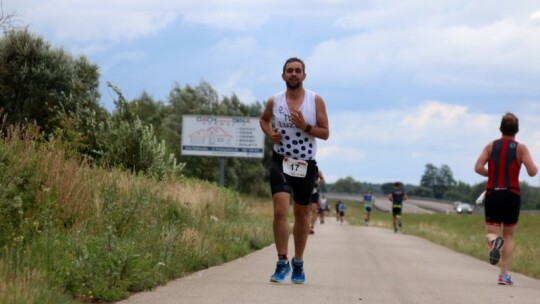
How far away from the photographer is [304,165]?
905 centimetres

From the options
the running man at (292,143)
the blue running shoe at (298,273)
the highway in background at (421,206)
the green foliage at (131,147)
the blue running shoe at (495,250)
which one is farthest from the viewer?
the highway in background at (421,206)

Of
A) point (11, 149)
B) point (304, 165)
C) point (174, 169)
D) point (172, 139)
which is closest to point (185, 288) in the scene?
point (304, 165)

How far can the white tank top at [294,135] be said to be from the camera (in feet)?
29.7

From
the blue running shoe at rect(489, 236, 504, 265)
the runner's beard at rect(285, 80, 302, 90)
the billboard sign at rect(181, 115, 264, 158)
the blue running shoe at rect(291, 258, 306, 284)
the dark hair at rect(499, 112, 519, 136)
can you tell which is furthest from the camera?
the billboard sign at rect(181, 115, 264, 158)

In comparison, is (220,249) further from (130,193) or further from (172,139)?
(172,139)

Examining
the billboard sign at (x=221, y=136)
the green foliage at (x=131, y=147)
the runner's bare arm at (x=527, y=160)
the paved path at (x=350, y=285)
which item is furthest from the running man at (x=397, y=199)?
the runner's bare arm at (x=527, y=160)

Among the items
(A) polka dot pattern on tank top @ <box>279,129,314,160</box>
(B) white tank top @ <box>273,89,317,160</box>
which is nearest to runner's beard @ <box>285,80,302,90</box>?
(B) white tank top @ <box>273,89,317,160</box>

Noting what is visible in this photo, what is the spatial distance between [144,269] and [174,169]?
12.9m

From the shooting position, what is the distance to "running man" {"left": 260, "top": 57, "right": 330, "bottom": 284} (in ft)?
29.5

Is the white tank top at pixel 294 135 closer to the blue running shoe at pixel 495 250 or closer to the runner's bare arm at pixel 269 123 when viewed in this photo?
the runner's bare arm at pixel 269 123

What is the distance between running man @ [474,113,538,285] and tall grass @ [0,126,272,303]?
361cm

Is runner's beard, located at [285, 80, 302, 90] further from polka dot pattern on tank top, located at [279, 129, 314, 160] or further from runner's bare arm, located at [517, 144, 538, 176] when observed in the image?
runner's bare arm, located at [517, 144, 538, 176]

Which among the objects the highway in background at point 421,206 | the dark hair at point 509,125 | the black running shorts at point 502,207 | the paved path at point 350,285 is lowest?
the paved path at point 350,285

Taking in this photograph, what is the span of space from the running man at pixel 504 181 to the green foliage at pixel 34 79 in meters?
14.0
